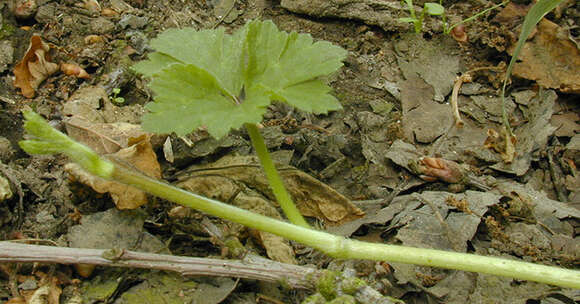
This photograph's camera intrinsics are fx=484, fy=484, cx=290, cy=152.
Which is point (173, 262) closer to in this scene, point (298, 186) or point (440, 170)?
point (298, 186)

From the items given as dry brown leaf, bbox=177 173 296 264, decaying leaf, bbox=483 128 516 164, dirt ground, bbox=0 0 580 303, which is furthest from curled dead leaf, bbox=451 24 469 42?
dry brown leaf, bbox=177 173 296 264

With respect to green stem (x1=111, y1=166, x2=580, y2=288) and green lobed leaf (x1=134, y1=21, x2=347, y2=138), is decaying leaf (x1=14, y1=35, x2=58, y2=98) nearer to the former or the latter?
green lobed leaf (x1=134, y1=21, x2=347, y2=138)

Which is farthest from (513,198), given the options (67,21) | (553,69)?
(67,21)

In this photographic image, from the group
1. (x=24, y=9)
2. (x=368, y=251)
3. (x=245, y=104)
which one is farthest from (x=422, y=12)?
(x=24, y=9)

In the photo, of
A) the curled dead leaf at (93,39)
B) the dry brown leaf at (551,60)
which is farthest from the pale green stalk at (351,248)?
the dry brown leaf at (551,60)

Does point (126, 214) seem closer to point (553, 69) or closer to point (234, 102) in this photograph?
point (234, 102)

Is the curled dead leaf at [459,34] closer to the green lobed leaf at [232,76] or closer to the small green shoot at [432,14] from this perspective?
the small green shoot at [432,14]

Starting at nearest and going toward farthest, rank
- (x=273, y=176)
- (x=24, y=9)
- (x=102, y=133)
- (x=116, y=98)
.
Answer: (x=273, y=176) → (x=102, y=133) → (x=116, y=98) → (x=24, y=9)
